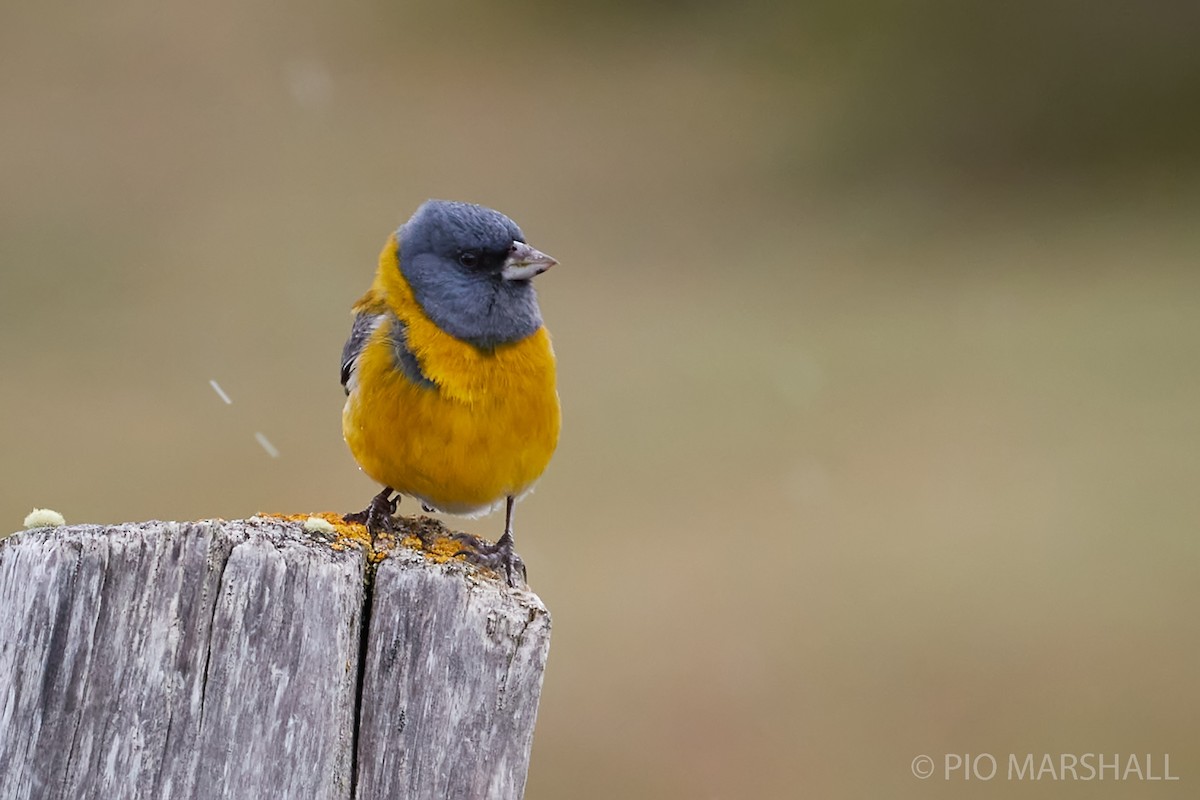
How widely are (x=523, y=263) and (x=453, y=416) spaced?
1.59ft

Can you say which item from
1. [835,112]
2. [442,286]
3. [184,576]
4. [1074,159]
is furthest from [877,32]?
[184,576]

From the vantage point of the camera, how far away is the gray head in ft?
10.9

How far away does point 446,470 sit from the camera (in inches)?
127

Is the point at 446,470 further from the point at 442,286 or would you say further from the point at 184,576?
the point at 184,576

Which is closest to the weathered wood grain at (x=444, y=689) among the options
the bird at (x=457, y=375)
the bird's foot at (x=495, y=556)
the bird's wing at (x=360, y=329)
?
the bird's foot at (x=495, y=556)

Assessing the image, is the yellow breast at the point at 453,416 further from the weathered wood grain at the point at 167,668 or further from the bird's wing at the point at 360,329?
the weathered wood grain at the point at 167,668

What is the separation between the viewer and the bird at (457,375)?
3203mm

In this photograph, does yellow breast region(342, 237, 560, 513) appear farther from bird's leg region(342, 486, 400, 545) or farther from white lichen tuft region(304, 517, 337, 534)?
white lichen tuft region(304, 517, 337, 534)

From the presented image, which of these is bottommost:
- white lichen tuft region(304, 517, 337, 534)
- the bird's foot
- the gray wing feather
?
white lichen tuft region(304, 517, 337, 534)

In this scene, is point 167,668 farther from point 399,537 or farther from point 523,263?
point 523,263

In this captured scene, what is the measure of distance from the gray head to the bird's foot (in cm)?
63

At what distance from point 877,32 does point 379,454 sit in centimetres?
2441

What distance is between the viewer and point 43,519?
2053mm

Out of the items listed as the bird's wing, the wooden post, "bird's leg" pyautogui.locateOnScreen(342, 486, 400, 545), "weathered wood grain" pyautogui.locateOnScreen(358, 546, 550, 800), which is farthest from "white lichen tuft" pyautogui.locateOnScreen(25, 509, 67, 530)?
the bird's wing
